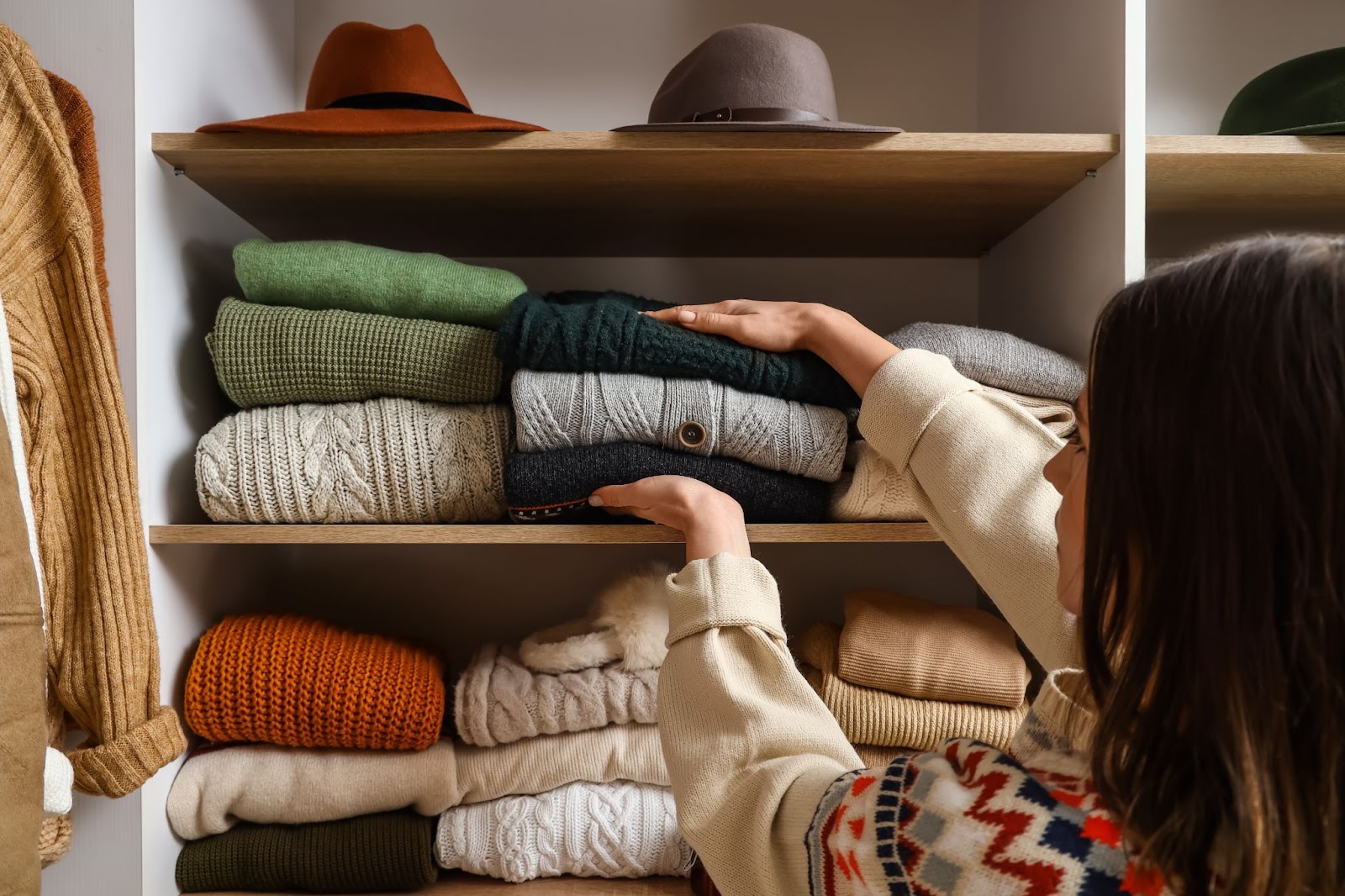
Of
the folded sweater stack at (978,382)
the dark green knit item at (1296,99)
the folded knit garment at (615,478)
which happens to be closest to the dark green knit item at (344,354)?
the folded knit garment at (615,478)

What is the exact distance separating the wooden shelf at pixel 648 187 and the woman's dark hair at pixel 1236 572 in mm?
459

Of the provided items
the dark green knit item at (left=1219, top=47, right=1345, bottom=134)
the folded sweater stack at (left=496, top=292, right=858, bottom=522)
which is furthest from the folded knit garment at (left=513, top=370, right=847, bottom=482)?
the dark green knit item at (left=1219, top=47, right=1345, bottom=134)

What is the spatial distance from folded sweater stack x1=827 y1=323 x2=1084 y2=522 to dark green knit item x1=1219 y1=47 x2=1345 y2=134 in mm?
322

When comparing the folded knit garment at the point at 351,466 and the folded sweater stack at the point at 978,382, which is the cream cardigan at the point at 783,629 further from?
the folded knit garment at the point at 351,466

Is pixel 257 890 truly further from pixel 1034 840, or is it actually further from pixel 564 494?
pixel 1034 840

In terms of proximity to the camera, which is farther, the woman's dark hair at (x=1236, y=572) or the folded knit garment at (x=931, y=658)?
the folded knit garment at (x=931, y=658)

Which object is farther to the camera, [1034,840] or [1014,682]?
[1014,682]

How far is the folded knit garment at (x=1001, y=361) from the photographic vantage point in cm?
87

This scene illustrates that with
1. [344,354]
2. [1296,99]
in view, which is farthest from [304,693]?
[1296,99]

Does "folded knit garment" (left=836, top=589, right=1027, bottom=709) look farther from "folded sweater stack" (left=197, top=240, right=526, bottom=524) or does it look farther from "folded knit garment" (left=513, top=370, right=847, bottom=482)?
"folded sweater stack" (left=197, top=240, right=526, bottom=524)

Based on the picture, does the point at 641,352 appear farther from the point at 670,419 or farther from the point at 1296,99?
the point at 1296,99

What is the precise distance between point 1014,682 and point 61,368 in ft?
3.09

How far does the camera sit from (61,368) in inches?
28.8

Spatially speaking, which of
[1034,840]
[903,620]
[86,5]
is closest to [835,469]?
[903,620]
